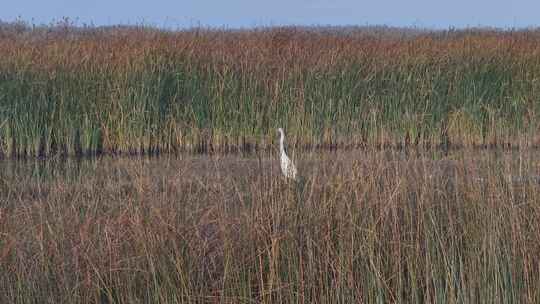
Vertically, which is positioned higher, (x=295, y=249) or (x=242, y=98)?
(x=242, y=98)

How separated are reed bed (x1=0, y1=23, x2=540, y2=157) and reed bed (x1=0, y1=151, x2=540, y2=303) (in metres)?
3.66

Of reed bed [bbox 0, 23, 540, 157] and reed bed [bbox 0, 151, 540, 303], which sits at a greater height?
reed bed [bbox 0, 23, 540, 157]

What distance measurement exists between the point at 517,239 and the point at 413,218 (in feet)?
1.62

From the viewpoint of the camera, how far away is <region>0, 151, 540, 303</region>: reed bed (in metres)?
2.96

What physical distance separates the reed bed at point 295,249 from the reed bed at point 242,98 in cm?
366

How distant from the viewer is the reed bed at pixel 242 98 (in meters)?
7.46

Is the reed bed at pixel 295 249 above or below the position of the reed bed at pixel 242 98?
below

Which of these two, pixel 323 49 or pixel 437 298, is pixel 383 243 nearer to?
pixel 437 298

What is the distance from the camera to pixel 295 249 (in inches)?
124

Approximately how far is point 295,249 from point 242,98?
4783 mm

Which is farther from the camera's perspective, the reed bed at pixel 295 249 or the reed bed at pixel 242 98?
the reed bed at pixel 242 98

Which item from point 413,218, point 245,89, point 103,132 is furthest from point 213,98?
point 413,218

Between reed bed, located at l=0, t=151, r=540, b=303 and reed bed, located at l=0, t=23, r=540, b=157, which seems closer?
reed bed, located at l=0, t=151, r=540, b=303

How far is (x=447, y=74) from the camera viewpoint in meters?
8.23
